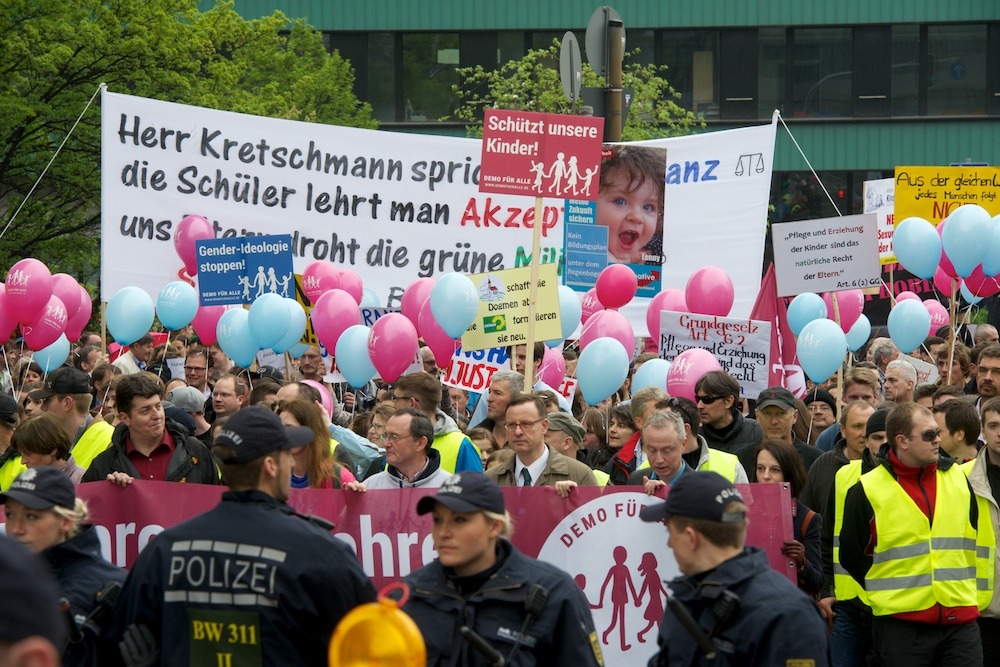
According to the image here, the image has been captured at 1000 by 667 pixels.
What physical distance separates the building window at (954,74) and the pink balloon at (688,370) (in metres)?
32.4

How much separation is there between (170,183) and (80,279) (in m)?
13.2

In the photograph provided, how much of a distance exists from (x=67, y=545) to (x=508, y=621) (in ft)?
4.93

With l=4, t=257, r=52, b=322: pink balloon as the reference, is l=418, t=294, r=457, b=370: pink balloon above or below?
below

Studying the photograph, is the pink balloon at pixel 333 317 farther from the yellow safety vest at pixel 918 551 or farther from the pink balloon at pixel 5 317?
the yellow safety vest at pixel 918 551

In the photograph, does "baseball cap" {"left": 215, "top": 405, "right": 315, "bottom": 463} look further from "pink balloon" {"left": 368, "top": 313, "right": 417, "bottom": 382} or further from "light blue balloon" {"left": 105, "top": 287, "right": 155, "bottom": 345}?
"light blue balloon" {"left": 105, "top": 287, "right": 155, "bottom": 345}

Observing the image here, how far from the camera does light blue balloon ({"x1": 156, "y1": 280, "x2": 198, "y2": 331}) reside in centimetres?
1444

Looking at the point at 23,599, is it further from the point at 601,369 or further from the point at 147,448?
the point at 601,369

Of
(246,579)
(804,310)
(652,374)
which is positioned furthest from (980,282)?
(246,579)

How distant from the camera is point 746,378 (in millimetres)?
11258

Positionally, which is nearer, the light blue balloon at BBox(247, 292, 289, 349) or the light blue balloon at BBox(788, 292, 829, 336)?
the light blue balloon at BBox(247, 292, 289, 349)

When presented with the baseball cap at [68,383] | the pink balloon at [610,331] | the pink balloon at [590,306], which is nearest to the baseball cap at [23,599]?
the baseball cap at [68,383]

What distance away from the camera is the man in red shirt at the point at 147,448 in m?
7.43

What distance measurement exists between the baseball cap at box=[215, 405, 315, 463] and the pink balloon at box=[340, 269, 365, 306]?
10101mm

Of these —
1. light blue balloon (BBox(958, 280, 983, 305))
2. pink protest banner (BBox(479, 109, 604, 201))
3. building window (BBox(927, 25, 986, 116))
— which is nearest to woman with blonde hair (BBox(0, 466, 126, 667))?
pink protest banner (BBox(479, 109, 604, 201))
